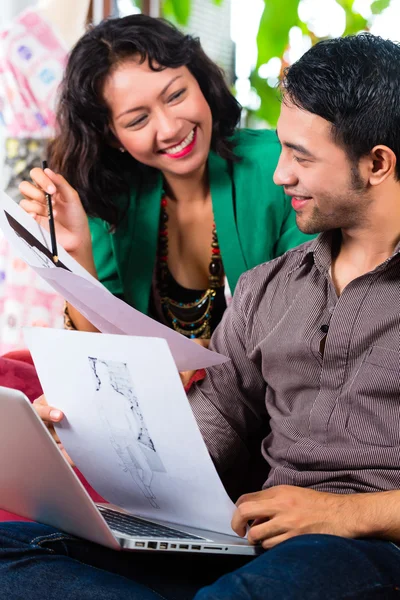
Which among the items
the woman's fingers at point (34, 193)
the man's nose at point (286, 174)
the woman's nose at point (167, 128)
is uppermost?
the man's nose at point (286, 174)

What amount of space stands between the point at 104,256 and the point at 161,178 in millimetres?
216

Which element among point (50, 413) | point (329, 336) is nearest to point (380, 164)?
point (329, 336)

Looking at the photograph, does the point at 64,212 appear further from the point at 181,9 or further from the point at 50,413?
the point at 181,9

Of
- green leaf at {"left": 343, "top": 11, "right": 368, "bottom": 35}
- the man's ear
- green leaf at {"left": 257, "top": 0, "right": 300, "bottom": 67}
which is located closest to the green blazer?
the man's ear

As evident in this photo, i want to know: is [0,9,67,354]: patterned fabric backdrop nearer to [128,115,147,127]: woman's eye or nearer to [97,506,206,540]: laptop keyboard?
[128,115,147,127]: woman's eye

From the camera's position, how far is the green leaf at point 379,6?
290 centimetres

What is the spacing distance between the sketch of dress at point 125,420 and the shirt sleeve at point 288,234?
0.75 meters

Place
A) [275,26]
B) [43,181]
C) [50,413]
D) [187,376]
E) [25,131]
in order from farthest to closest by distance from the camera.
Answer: [275,26] → [25,131] → [43,181] → [187,376] → [50,413]

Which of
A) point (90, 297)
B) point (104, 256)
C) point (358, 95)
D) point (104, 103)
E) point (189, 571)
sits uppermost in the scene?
point (358, 95)

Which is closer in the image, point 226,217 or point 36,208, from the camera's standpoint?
point 36,208

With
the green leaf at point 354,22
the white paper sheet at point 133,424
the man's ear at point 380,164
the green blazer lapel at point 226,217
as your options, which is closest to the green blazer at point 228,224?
the green blazer lapel at point 226,217

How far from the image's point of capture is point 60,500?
1.07m

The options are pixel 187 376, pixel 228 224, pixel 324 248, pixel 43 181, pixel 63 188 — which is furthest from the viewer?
pixel 228 224

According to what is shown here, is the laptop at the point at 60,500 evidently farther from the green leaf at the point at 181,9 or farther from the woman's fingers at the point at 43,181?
the green leaf at the point at 181,9
